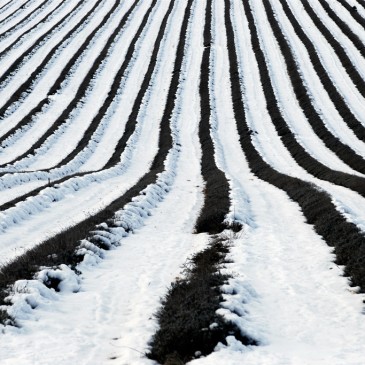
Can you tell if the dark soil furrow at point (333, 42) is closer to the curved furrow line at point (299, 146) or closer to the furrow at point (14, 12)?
the curved furrow line at point (299, 146)

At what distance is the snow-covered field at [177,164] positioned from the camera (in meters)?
7.54

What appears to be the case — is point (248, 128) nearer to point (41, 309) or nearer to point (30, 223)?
point (30, 223)

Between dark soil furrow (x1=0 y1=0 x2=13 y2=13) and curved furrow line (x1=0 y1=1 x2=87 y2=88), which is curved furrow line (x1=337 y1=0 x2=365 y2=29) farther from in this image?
dark soil furrow (x1=0 y1=0 x2=13 y2=13)

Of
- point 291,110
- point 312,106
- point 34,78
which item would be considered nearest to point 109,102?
point 34,78

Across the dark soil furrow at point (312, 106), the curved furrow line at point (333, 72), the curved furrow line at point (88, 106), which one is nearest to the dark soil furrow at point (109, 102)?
the curved furrow line at point (88, 106)

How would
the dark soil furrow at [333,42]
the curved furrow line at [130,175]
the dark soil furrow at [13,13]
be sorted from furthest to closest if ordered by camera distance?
the dark soil furrow at [13,13], the dark soil furrow at [333,42], the curved furrow line at [130,175]

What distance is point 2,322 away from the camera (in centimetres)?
728

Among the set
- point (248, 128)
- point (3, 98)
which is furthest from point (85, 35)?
point (248, 128)

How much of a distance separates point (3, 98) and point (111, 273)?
45.3 m

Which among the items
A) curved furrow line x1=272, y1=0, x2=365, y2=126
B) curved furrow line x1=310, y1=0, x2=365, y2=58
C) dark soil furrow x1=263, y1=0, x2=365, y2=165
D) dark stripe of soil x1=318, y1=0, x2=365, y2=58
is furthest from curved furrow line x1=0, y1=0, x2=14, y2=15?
dark stripe of soil x1=318, y1=0, x2=365, y2=58

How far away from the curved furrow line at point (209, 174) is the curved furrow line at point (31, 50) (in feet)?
70.3

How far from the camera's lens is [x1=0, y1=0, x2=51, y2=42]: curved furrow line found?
247 ft

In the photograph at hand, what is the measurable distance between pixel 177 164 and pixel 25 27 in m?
56.2

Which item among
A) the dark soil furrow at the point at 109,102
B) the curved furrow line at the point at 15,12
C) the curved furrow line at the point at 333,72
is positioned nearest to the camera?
the dark soil furrow at the point at 109,102
